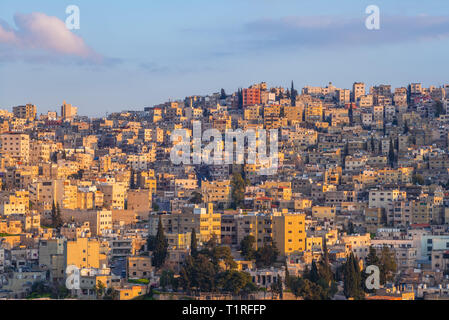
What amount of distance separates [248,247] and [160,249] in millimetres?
2170

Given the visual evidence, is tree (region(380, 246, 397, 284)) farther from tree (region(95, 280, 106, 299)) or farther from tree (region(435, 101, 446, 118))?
tree (region(435, 101, 446, 118))

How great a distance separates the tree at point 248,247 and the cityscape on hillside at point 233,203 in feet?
0.12

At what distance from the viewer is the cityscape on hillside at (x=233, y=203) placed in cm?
2812

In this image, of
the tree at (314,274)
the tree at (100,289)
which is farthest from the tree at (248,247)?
the tree at (100,289)

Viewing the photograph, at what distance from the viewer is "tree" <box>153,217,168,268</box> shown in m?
29.5

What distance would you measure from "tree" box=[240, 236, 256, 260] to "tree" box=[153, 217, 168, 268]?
1889 millimetres

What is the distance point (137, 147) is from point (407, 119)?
12.3m

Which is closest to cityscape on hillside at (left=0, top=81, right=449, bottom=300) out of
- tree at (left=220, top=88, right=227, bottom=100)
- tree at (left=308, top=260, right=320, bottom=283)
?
tree at (left=308, top=260, right=320, bottom=283)

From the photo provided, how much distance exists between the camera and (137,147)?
52219 millimetres

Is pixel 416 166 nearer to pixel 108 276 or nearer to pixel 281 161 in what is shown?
pixel 281 161

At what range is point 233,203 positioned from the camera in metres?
38.5

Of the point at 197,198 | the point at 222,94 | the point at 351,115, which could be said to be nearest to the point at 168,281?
the point at 197,198

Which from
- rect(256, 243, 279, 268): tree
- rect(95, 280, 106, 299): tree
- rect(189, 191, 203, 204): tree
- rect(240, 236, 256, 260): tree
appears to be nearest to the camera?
rect(95, 280, 106, 299): tree

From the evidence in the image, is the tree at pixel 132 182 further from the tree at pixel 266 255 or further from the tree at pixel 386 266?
the tree at pixel 386 266
